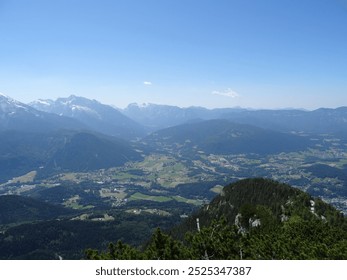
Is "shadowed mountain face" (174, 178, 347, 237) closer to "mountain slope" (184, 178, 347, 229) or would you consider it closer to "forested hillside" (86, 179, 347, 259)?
"mountain slope" (184, 178, 347, 229)

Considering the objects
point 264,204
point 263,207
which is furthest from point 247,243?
point 264,204

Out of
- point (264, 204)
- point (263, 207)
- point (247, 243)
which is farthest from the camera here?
point (264, 204)

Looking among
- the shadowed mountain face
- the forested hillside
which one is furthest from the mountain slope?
the forested hillside

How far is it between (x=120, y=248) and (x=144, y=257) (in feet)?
10.4

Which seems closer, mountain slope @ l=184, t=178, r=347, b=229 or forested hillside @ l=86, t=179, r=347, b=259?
forested hillside @ l=86, t=179, r=347, b=259

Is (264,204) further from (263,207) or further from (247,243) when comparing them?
(247,243)

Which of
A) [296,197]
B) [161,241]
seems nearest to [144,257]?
[161,241]

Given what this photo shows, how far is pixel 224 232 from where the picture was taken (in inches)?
1234

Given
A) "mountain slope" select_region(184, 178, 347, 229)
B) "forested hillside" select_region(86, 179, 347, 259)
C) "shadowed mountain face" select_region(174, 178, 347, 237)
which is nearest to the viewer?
"forested hillside" select_region(86, 179, 347, 259)

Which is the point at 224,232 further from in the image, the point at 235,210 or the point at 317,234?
the point at 235,210

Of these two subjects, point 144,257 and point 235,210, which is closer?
point 144,257

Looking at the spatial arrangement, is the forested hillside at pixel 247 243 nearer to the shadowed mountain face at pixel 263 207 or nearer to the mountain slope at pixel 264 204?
the shadowed mountain face at pixel 263 207
